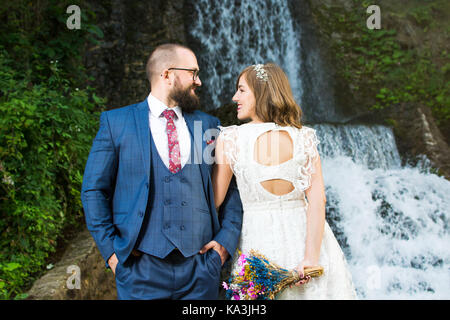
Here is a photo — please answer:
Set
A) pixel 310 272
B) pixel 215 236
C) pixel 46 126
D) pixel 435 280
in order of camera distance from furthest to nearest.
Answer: pixel 435 280, pixel 46 126, pixel 215 236, pixel 310 272

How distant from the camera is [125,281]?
1.90m

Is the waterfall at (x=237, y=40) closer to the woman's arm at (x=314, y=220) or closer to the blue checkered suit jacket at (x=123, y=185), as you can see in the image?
the blue checkered suit jacket at (x=123, y=185)

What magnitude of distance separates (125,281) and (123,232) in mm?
233

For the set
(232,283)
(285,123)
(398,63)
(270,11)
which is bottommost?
(232,283)

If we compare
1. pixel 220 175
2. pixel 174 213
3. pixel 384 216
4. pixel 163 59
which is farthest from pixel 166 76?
pixel 384 216

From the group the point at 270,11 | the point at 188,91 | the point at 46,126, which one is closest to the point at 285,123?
the point at 188,91

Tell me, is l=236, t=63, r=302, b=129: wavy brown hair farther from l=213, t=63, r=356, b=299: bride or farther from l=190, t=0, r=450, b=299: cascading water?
l=190, t=0, r=450, b=299: cascading water

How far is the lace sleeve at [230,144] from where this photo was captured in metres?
2.07

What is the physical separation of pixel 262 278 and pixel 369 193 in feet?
14.3

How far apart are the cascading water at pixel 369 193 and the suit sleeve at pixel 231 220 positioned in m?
3.21

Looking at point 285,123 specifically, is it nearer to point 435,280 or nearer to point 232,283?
point 232,283

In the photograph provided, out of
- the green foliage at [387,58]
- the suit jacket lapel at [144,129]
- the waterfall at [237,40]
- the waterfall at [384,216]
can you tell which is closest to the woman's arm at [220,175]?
the suit jacket lapel at [144,129]

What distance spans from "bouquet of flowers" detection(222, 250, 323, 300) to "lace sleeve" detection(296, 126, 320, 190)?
16.4 inches

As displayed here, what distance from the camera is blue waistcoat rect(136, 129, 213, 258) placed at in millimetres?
1900
